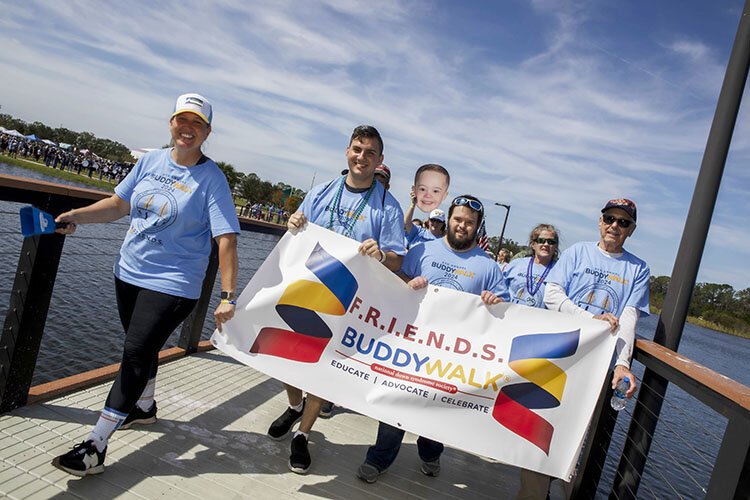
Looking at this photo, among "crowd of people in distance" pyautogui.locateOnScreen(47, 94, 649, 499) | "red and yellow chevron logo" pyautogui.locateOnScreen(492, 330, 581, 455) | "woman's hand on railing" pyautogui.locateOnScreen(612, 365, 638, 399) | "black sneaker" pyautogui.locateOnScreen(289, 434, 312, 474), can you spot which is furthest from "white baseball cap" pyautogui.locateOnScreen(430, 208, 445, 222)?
"black sneaker" pyautogui.locateOnScreen(289, 434, 312, 474)

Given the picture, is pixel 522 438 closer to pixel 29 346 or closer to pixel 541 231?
pixel 541 231

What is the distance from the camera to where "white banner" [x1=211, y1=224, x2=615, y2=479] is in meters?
2.83

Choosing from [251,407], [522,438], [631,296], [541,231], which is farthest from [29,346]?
[541,231]

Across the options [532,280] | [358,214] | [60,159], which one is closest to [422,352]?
[358,214]

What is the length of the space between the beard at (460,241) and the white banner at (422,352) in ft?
1.04

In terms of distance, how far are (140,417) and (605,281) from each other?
2.93 meters

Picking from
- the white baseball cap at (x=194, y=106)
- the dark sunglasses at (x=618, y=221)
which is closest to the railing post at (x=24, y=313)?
the white baseball cap at (x=194, y=106)

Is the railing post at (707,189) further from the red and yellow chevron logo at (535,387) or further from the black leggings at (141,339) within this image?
the black leggings at (141,339)

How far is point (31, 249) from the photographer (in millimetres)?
2738

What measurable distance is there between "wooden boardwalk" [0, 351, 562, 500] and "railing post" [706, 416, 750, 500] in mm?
1712

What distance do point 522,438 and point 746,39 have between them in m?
2.80

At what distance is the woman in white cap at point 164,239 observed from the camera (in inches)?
99.3

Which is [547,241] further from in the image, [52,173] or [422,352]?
[52,173]

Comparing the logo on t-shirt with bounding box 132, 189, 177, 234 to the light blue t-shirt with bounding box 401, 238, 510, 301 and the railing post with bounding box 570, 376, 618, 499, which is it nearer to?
the light blue t-shirt with bounding box 401, 238, 510, 301
